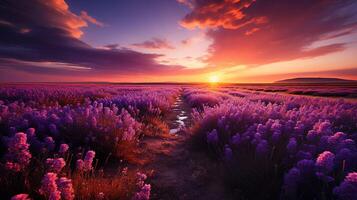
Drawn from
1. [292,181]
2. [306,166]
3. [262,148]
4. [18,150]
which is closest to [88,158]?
[18,150]

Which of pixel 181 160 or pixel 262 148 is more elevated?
pixel 262 148

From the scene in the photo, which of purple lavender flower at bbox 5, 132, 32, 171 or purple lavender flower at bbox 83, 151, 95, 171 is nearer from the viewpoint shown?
purple lavender flower at bbox 5, 132, 32, 171

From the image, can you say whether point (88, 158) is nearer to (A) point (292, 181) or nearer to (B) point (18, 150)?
(B) point (18, 150)

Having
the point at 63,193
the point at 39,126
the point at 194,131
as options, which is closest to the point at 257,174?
the point at 63,193

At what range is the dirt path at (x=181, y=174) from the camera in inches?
118

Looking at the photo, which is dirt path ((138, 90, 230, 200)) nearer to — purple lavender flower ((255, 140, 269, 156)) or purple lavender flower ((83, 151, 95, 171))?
purple lavender flower ((255, 140, 269, 156))

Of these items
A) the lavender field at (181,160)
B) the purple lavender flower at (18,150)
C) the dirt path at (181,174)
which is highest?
the purple lavender flower at (18,150)

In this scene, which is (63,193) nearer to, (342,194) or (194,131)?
(342,194)

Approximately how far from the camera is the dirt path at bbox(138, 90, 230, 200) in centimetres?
300

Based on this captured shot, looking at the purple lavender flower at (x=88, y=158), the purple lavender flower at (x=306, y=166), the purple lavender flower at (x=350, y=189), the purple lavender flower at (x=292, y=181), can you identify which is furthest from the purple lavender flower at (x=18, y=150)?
the purple lavender flower at (x=306, y=166)

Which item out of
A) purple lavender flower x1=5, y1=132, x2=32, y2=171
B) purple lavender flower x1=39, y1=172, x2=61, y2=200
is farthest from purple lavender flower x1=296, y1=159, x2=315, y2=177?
purple lavender flower x1=5, y1=132, x2=32, y2=171

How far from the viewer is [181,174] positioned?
369 centimetres

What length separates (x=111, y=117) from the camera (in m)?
4.81

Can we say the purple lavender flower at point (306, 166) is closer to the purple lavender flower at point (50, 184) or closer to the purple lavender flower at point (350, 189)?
the purple lavender flower at point (350, 189)
